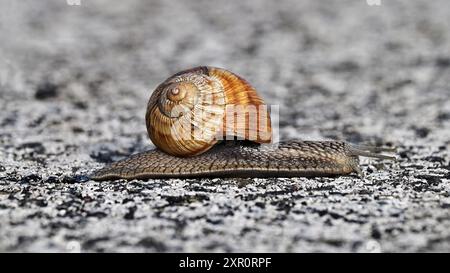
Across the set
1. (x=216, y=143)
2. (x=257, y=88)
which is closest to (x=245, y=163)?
(x=216, y=143)

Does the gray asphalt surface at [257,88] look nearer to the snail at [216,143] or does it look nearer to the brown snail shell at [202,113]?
the snail at [216,143]

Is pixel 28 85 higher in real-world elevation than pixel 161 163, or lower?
higher

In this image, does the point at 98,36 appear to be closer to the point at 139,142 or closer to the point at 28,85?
the point at 28,85

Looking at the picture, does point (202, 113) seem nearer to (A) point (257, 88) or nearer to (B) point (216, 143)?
(B) point (216, 143)

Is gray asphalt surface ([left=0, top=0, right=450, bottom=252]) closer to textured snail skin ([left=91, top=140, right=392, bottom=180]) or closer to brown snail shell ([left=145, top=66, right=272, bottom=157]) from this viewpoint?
textured snail skin ([left=91, top=140, right=392, bottom=180])

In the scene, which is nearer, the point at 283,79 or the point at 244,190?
the point at 244,190

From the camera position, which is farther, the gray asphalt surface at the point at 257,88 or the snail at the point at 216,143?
the snail at the point at 216,143

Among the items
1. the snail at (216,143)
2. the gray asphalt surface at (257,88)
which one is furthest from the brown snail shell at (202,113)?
the gray asphalt surface at (257,88)
